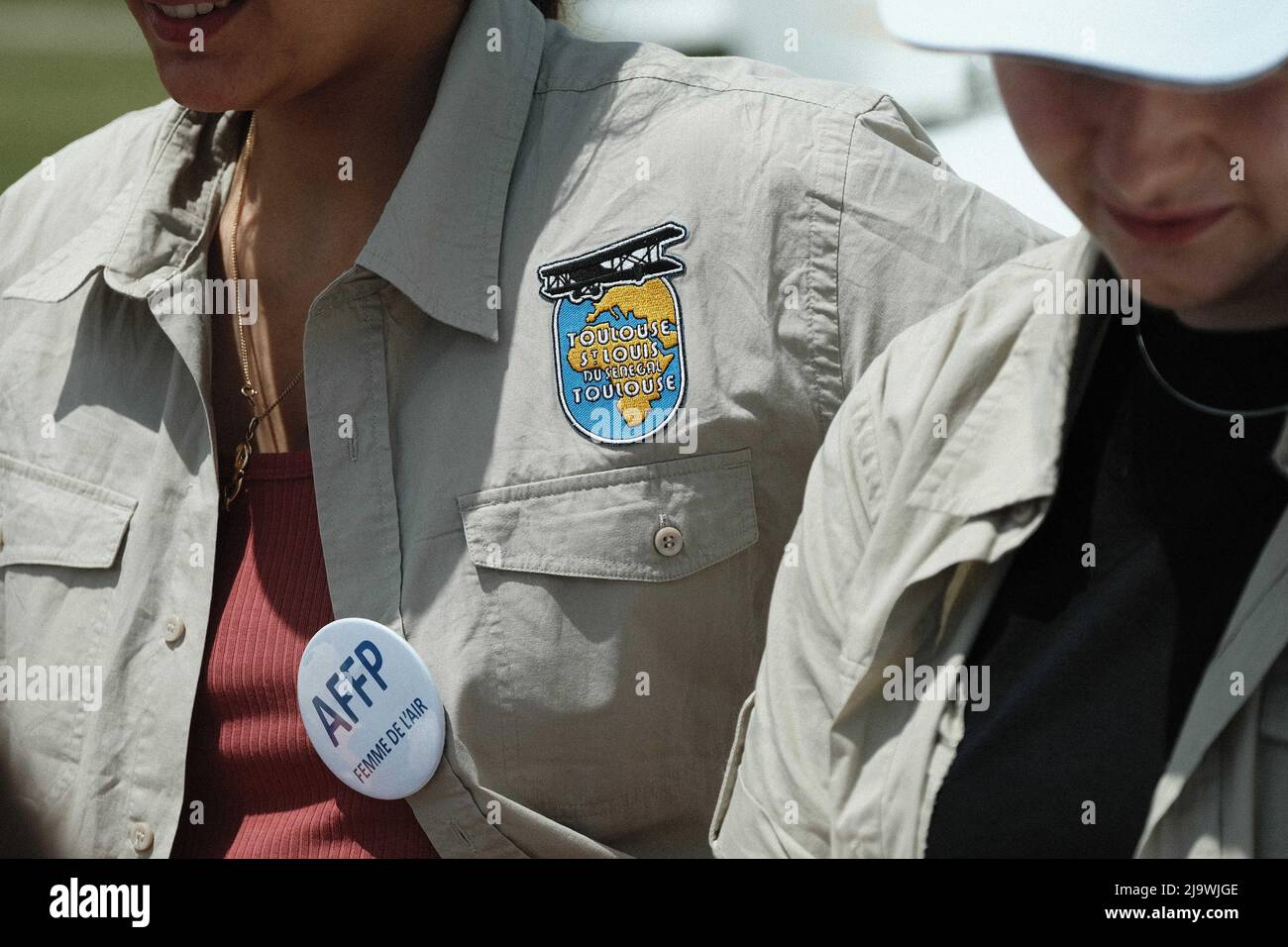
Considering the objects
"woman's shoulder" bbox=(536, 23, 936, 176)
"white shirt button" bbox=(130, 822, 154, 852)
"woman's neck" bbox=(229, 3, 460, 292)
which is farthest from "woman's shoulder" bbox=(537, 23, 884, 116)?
"white shirt button" bbox=(130, 822, 154, 852)

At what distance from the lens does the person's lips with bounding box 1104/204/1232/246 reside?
0.88 m

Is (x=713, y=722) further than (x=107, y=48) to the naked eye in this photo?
No

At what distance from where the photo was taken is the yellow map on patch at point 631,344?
1.40m

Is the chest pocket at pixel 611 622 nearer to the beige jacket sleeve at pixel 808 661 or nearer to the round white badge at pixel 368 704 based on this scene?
the round white badge at pixel 368 704

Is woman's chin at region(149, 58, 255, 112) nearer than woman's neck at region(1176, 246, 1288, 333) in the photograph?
No

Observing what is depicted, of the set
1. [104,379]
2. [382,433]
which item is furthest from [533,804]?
[104,379]

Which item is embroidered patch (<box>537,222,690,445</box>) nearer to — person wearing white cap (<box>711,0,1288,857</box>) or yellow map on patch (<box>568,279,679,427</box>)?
yellow map on patch (<box>568,279,679,427</box>)

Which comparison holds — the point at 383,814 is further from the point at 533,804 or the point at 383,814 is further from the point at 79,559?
the point at 79,559

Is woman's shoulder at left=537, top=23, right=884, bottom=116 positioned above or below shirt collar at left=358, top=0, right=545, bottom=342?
above

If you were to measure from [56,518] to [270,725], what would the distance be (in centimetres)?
32

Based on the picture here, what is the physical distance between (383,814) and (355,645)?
157 millimetres

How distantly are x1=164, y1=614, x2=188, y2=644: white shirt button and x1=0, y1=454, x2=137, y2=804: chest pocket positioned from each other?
9 centimetres

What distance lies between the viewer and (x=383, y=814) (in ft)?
4.57
